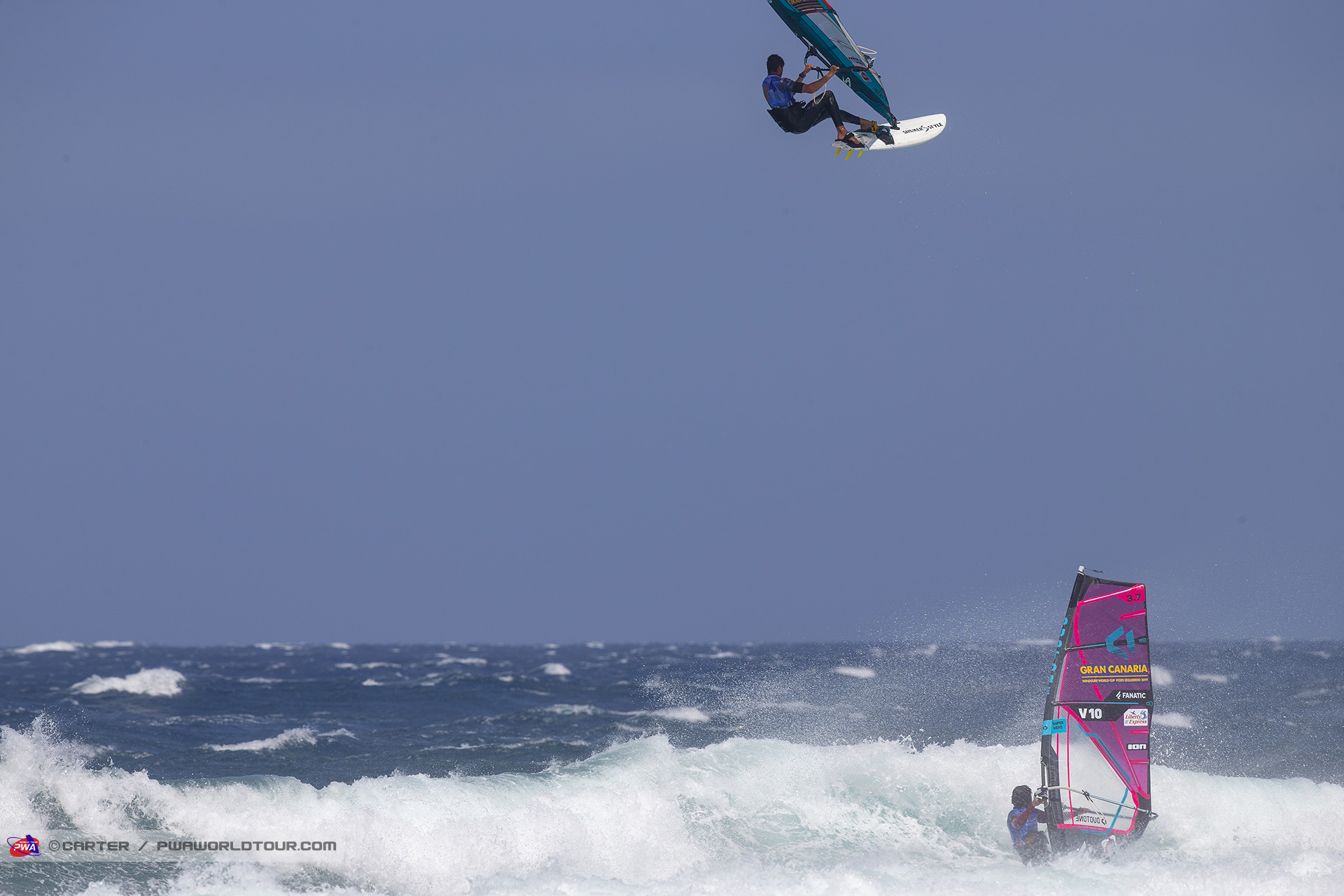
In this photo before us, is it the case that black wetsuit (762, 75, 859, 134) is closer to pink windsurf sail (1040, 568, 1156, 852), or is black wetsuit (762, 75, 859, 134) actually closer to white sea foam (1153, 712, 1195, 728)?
pink windsurf sail (1040, 568, 1156, 852)

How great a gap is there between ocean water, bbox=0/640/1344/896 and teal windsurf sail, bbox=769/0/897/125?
→ 20.9ft

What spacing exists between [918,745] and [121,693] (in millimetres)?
17463

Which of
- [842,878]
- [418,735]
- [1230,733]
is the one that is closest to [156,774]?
[418,735]

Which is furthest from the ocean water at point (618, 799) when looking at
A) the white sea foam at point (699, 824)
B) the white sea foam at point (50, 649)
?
the white sea foam at point (50, 649)

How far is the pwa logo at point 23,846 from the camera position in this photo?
1040 cm

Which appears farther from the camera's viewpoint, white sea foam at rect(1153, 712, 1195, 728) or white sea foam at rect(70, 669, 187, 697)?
white sea foam at rect(70, 669, 187, 697)

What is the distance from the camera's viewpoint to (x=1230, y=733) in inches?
751

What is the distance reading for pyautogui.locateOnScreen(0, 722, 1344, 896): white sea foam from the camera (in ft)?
29.9

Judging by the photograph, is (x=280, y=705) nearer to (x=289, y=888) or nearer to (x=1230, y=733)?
(x=289, y=888)

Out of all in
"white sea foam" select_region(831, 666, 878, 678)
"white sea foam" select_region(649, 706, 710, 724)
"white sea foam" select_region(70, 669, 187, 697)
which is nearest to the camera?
"white sea foam" select_region(649, 706, 710, 724)

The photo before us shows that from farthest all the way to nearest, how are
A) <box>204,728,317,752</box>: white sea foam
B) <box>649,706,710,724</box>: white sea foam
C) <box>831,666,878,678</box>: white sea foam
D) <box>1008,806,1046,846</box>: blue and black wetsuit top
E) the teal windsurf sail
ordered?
1. <box>831,666,878,678</box>: white sea foam
2. <box>649,706,710,724</box>: white sea foam
3. <box>204,728,317,752</box>: white sea foam
4. <box>1008,806,1046,846</box>: blue and black wetsuit top
5. the teal windsurf sail

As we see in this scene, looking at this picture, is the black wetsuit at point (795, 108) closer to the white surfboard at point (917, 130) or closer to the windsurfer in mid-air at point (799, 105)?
the windsurfer in mid-air at point (799, 105)

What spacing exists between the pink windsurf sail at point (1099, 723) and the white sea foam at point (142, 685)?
65.3ft

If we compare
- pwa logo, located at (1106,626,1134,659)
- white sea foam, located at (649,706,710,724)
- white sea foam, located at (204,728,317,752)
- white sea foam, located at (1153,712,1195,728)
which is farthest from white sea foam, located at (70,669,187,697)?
pwa logo, located at (1106,626,1134,659)
